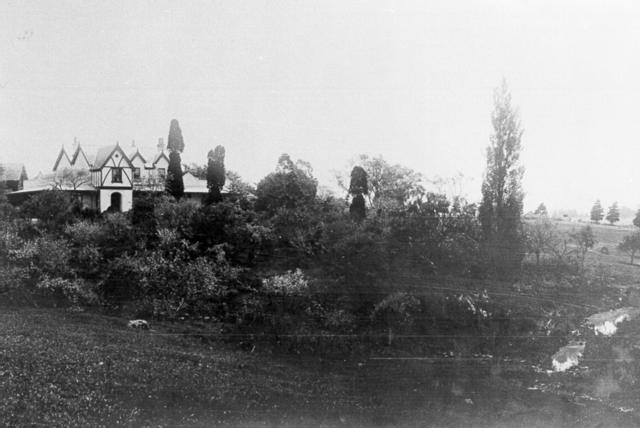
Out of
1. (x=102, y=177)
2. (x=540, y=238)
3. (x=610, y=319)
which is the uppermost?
(x=102, y=177)

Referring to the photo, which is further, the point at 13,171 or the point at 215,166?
the point at 13,171

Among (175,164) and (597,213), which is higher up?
(175,164)

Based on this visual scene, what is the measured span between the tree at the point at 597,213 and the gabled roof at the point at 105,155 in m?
18.5

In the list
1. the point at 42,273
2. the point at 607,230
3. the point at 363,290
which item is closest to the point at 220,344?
the point at 363,290

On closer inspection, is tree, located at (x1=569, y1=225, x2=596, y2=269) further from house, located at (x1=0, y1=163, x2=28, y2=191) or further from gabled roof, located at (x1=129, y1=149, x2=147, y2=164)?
house, located at (x1=0, y1=163, x2=28, y2=191)

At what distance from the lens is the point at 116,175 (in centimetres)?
1841

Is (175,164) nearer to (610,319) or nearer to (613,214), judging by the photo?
(610,319)

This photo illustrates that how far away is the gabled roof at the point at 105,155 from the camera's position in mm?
18172

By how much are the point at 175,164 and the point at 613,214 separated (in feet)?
52.5

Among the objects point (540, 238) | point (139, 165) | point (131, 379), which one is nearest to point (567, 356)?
point (540, 238)

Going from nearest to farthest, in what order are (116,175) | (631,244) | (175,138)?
(631,244) < (175,138) < (116,175)

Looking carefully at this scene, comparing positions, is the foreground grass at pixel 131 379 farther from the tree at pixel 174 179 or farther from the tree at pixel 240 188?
the tree at pixel 240 188

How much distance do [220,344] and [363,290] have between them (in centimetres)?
401

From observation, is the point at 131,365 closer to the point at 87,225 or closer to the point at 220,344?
the point at 220,344
